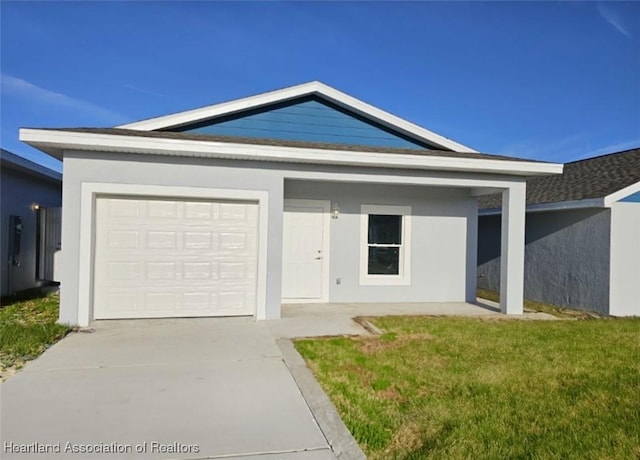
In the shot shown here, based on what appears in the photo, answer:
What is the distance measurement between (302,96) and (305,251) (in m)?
3.73

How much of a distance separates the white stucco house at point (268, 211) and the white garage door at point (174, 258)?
0.06 ft

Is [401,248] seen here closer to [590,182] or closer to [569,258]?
[569,258]

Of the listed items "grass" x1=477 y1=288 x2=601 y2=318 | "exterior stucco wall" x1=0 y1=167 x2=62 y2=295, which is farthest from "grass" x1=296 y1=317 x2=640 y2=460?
"exterior stucco wall" x1=0 y1=167 x2=62 y2=295

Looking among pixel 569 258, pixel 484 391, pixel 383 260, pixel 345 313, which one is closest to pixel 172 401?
pixel 484 391

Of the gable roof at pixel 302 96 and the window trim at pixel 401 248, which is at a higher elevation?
the gable roof at pixel 302 96

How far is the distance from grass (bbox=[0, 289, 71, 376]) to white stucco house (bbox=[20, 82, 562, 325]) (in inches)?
21.5

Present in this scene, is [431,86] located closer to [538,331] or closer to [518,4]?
Answer: [518,4]

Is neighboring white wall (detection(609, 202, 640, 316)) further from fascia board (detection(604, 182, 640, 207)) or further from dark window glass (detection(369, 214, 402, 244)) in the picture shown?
dark window glass (detection(369, 214, 402, 244))

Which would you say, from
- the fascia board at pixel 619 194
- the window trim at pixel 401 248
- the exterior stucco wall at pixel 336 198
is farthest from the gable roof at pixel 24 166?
the fascia board at pixel 619 194

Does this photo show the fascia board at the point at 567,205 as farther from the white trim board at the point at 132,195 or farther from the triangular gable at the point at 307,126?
the white trim board at the point at 132,195

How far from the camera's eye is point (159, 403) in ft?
12.3

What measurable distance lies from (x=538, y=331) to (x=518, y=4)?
7174mm

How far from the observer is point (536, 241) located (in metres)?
11.3

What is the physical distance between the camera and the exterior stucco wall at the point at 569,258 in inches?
A: 365
